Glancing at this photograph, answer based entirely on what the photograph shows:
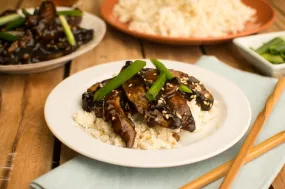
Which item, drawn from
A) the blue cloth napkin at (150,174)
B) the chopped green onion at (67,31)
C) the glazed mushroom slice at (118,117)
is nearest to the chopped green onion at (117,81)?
the glazed mushroom slice at (118,117)

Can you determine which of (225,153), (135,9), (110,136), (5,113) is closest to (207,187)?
(225,153)

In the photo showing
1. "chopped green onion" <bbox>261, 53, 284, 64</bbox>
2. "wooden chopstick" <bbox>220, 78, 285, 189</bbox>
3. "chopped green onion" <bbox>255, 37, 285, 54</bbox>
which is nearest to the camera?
"wooden chopstick" <bbox>220, 78, 285, 189</bbox>

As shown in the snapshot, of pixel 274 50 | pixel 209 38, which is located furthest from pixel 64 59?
pixel 274 50

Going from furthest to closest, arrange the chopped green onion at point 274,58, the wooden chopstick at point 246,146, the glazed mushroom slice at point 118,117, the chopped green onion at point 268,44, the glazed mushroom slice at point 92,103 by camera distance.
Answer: the chopped green onion at point 268,44
the chopped green onion at point 274,58
the glazed mushroom slice at point 92,103
the glazed mushroom slice at point 118,117
the wooden chopstick at point 246,146

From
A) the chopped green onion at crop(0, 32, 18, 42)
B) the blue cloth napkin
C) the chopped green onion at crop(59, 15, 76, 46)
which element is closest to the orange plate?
the chopped green onion at crop(59, 15, 76, 46)

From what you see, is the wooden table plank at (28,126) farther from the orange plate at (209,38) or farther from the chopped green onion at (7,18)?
the orange plate at (209,38)

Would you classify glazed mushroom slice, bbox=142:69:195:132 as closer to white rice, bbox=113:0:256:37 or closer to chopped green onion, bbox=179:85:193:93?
chopped green onion, bbox=179:85:193:93
